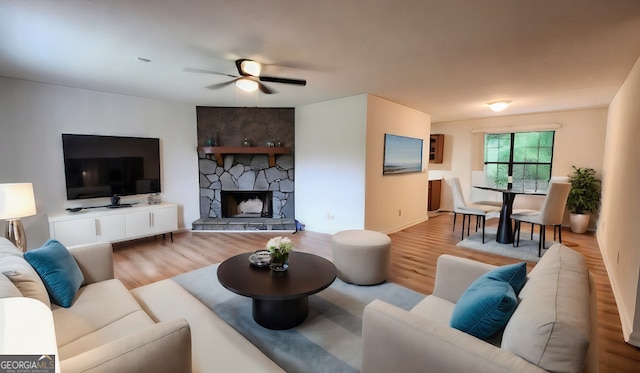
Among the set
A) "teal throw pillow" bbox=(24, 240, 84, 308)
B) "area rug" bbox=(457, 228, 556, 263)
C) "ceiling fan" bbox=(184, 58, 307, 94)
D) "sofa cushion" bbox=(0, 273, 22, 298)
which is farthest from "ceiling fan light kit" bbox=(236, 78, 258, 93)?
"area rug" bbox=(457, 228, 556, 263)

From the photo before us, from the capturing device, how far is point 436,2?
6.05ft

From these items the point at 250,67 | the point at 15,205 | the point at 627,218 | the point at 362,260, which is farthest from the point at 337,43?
Result: the point at 15,205

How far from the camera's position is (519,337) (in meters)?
1.03

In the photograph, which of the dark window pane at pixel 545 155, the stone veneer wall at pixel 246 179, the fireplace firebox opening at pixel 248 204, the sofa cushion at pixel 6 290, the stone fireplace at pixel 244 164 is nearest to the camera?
the sofa cushion at pixel 6 290

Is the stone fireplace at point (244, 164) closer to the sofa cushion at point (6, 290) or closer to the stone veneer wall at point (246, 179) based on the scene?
the stone veneer wall at point (246, 179)

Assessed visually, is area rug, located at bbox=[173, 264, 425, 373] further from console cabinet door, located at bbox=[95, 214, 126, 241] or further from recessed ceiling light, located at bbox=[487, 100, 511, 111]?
recessed ceiling light, located at bbox=[487, 100, 511, 111]

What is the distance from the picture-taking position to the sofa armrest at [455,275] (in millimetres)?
1915

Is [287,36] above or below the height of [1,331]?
above

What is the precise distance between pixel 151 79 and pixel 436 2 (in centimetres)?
335

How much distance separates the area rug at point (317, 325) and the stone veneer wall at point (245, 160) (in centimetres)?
259

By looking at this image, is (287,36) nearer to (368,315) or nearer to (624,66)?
(368,315)

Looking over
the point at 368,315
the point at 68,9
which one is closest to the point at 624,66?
the point at 368,315

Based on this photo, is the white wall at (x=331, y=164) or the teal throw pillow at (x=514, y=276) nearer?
the teal throw pillow at (x=514, y=276)

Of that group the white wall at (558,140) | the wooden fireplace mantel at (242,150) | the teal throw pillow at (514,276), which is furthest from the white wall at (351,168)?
the teal throw pillow at (514,276)
